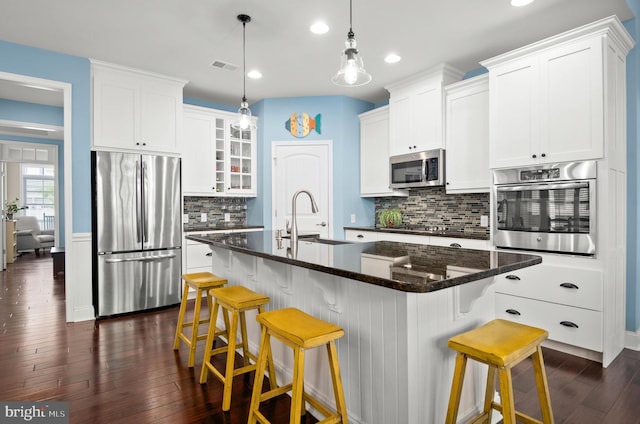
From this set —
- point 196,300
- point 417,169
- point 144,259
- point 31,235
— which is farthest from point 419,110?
point 31,235

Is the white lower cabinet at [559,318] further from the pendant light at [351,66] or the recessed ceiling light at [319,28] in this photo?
the recessed ceiling light at [319,28]

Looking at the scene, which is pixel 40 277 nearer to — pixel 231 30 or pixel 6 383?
pixel 6 383

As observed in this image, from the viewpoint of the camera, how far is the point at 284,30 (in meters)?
3.27

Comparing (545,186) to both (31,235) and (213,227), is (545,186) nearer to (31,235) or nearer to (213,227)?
(213,227)

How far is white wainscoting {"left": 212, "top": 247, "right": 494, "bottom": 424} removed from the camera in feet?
5.24

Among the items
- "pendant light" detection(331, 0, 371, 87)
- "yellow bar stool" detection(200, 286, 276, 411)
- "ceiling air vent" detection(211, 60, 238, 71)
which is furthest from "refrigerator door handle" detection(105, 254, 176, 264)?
"pendant light" detection(331, 0, 371, 87)

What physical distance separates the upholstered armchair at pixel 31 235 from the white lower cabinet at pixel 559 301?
32.8 ft

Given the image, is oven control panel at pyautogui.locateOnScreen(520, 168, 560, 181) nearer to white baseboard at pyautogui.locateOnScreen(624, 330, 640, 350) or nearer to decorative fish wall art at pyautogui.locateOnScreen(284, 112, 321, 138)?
white baseboard at pyautogui.locateOnScreen(624, 330, 640, 350)

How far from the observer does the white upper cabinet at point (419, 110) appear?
4115 millimetres

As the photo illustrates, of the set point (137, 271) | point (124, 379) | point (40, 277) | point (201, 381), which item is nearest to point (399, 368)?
point (201, 381)

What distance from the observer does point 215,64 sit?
13.3ft

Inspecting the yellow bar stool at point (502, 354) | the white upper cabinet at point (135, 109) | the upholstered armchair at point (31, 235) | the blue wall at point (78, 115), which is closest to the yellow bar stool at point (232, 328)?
the yellow bar stool at point (502, 354)

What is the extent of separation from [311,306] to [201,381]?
96 cm

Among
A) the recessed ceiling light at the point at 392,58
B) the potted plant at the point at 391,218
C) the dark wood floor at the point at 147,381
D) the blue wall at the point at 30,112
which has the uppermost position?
the recessed ceiling light at the point at 392,58
